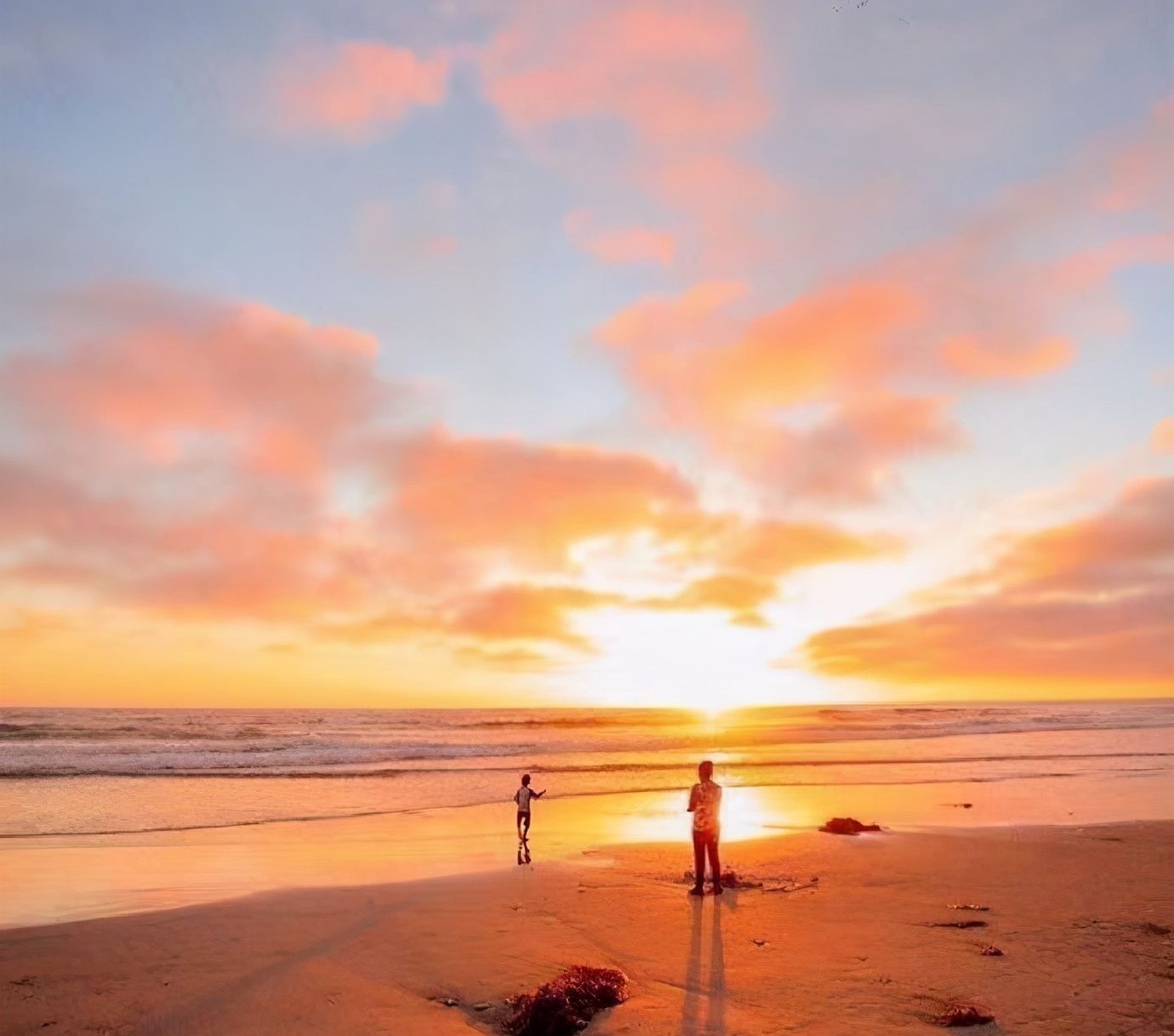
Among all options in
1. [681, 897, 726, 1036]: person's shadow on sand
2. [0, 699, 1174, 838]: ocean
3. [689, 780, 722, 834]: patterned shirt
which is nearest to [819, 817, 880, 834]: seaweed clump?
[0, 699, 1174, 838]: ocean

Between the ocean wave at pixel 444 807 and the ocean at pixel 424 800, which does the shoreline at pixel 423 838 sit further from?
the ocean wave at pixel 444 807

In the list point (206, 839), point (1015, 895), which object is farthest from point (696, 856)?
point (206, 839)

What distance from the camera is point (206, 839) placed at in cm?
2181

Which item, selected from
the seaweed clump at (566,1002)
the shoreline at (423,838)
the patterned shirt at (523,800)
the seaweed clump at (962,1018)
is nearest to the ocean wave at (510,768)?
the shoreline at (423,838)

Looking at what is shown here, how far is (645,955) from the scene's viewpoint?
11219 millimetres

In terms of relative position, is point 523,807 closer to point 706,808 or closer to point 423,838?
point 423,838

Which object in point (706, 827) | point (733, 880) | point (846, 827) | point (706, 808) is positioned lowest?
point (846, 827)

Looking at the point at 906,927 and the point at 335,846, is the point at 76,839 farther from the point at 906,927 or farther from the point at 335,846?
the point at 906,927

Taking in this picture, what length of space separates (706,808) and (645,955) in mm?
3605

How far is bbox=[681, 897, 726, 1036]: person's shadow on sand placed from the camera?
8.67 m

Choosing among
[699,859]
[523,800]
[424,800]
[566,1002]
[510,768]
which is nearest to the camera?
[566,1002]

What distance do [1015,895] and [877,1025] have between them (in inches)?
281

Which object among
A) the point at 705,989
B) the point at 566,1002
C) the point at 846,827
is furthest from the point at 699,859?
the point at 846,827

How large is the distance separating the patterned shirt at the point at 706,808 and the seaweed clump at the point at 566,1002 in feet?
15.9
